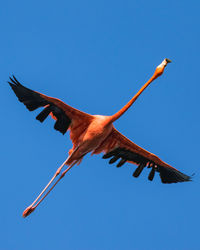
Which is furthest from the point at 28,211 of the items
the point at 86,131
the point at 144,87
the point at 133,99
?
the point at 144,87

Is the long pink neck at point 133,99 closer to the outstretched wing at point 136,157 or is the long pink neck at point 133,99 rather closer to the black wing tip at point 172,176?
the outstretched wing at point 136,157

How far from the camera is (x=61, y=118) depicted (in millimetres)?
19359

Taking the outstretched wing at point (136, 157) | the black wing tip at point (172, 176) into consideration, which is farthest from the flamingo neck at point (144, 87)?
the black wing tip at point (172, 176)

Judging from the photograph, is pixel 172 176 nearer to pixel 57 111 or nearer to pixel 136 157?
pixel 136 157

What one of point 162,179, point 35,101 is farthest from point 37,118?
point 162,179

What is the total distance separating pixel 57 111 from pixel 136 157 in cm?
405

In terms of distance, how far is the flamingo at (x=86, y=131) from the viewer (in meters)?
18.7

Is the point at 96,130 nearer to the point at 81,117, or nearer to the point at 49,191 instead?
the point at 81,117

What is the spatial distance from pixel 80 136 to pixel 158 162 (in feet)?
11.9

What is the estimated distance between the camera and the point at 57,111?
19172mm

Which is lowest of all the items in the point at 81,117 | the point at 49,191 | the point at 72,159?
the point at 49,191

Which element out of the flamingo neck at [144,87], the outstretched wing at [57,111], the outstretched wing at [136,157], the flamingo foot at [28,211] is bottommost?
the flamingo foot at [28,211]

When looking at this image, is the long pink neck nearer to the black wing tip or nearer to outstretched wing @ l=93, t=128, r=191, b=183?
outstretched wing @ l=93, t=128, r=191, b=183

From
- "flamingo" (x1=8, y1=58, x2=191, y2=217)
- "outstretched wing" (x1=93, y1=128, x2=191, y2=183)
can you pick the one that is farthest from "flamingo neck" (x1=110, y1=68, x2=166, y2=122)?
"outstretched wing" (x1=93, y1=128, x2=191, y2=183)
